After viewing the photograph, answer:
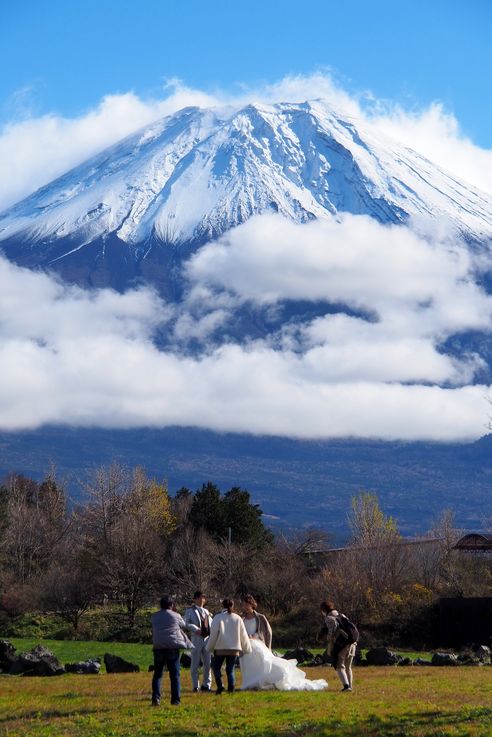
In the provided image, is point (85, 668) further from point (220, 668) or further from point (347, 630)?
point (347, 630)

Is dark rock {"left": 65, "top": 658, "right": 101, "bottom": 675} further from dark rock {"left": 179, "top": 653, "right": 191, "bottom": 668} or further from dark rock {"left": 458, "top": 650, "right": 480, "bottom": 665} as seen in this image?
dark rock {"left": 458, "top": 650, "right": 480, "bottom": 665}

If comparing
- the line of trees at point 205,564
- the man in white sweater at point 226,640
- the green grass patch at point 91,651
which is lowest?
the green grass patch at point 91,651

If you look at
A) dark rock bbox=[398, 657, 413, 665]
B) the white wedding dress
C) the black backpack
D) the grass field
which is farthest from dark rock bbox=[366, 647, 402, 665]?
the black backpack

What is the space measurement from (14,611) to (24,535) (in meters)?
13.9

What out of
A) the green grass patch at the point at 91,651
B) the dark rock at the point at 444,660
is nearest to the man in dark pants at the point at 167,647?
the dark rock at the point at 444,660

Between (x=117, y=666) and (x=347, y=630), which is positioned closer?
(x=347, y=630)

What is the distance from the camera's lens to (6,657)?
26359 millimetres

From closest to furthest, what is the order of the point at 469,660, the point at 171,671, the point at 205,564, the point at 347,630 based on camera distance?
the point at 171,671 → the point at 347,630 → the point at 469,660 → the point at 205,564

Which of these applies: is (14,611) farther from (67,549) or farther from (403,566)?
(403,566)

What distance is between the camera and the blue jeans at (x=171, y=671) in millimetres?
17266

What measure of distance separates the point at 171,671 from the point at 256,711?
1976mm

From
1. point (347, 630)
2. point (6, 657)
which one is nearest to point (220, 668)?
point (347, 630)

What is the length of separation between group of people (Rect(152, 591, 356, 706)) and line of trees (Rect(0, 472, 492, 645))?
85.5 ft

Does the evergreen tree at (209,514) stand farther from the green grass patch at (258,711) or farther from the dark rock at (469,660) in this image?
the green grass patch at (258,711)
